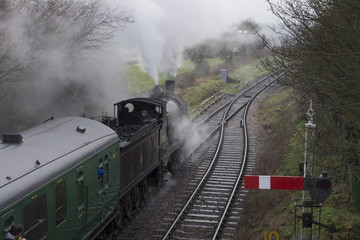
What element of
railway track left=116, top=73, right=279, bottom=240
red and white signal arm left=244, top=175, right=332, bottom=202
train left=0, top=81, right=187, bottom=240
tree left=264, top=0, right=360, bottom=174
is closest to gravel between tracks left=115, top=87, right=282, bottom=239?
railway track left=116, top=73, right=279, bottom=240

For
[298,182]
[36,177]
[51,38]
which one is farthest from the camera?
[51,38]

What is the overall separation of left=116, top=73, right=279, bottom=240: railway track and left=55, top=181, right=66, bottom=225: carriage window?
11.2 ft

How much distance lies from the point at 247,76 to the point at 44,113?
28.1m

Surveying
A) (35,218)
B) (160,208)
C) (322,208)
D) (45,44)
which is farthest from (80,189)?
(45,44)

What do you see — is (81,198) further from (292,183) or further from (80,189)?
(292,183)

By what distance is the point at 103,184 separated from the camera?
878cm

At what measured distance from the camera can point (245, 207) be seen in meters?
12.1

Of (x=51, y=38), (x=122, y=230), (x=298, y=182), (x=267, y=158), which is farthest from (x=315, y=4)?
(x=51, y=38)

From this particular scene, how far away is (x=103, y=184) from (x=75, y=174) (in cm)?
146

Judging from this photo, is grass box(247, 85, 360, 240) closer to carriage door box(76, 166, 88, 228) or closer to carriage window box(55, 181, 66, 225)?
carriage door box(76, 166, 88, 228)

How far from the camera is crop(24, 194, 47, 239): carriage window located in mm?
5918

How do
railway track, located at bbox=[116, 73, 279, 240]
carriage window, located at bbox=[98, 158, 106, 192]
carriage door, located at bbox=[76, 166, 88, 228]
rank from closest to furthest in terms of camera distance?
carriage door, located at bbox=[76, 166, 88, 228] → carriage window, located at bbox=[98, 158, 106, 192] → railway track, located at bbox=[116, 73, 279, 240]

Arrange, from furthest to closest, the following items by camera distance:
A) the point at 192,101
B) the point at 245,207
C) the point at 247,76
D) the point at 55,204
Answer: the point at 247,76
the point at 192,101
the point at 245,207
the point at 55,204

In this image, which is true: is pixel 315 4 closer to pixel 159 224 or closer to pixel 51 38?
pixel 159 224
